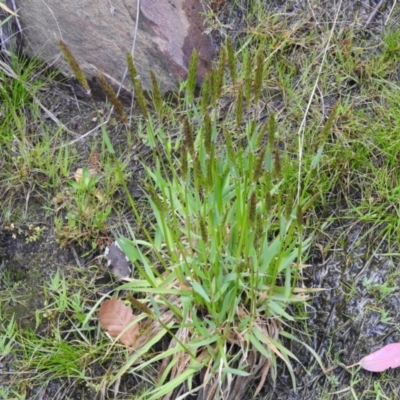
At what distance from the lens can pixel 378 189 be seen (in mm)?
2068

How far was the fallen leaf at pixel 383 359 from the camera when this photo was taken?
71.3 inches

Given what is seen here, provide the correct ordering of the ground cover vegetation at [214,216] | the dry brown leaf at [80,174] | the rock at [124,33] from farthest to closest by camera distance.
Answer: the rock at [124,33], the dry brown leaf at [80,174], the ground cover vegetation at [214,216]

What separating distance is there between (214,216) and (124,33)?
3.20 feet

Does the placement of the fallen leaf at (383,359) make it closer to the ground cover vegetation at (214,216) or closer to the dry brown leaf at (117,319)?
the ground cover vegetation at (214,216)

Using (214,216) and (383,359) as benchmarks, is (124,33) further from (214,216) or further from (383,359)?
(383,359)

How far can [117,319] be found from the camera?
1.92 m

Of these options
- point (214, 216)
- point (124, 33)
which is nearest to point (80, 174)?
point (124, 33)

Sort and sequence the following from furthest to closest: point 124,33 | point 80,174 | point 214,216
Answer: point 124,33 < point 80,174 < point 214,216

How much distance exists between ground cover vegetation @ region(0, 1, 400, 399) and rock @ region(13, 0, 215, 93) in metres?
0.11

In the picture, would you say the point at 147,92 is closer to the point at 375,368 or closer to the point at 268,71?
the point at 268,71

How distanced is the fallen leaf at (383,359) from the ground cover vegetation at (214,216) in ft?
0.11

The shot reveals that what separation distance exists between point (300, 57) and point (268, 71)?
0.43 ft

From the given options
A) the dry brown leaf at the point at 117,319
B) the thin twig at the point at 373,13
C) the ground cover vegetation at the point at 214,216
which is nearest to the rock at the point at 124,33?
the ground cover vegetation at the point at 214,216

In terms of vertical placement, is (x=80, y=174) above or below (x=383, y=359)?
above
